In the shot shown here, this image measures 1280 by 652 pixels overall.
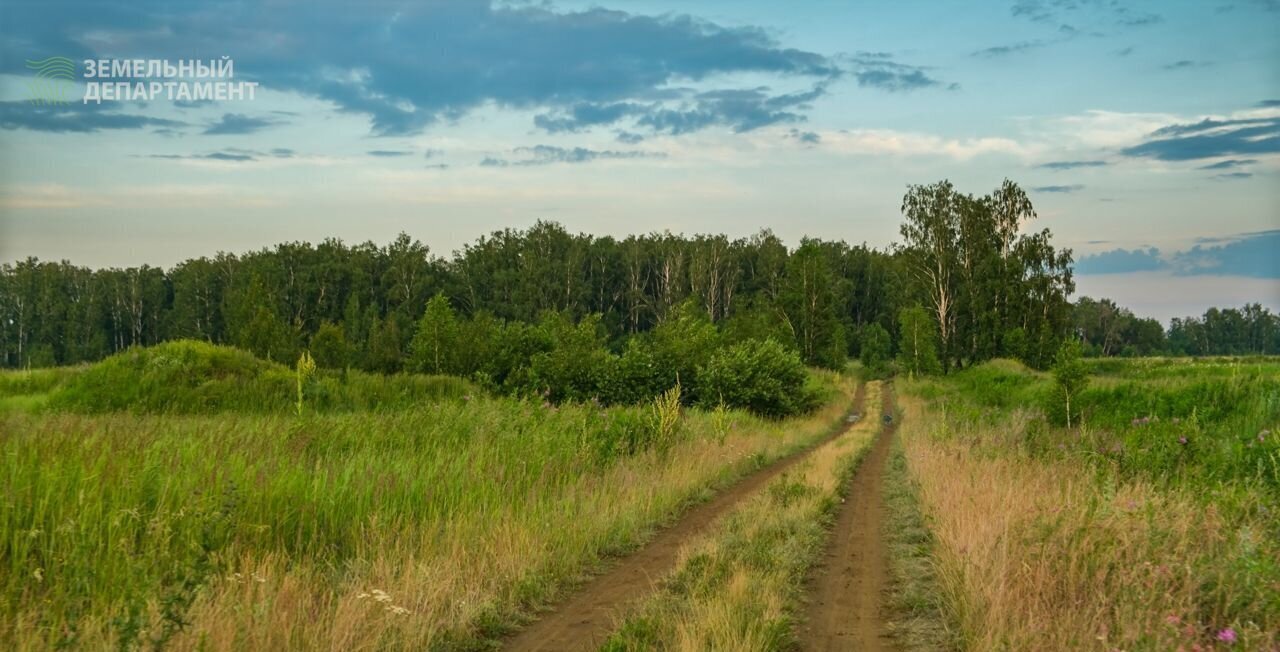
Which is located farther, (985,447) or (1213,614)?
(985,447)

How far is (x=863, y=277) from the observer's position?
396 ft

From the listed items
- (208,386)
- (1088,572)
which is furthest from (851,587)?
(208,386)

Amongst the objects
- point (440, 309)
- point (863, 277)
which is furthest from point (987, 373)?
point (863, 277)

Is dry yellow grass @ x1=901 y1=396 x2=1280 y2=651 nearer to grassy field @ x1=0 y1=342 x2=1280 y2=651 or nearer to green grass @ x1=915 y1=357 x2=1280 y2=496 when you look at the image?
grassy field @ x1=0 y1=342 x2=1280 y2=651

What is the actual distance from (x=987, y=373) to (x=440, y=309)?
31051 millimetres

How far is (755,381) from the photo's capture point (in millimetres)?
31031

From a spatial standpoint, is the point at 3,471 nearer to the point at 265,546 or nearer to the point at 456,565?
the point at 265,546

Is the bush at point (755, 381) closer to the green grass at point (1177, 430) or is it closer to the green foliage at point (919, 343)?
the green grass at point (1177, 430)

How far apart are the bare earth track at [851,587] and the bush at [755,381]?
17959mm

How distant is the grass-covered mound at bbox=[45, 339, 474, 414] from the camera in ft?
69.8

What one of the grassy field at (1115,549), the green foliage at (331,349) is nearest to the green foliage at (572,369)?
the grassy field at (1115,549)

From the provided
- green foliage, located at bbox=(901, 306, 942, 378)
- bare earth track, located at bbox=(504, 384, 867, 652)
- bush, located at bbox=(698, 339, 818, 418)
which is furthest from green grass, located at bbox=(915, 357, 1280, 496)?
green foliage, located at bbox=(901, 306, 942, 378)

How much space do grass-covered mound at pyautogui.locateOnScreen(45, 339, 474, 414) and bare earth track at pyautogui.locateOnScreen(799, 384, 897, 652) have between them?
13088 millimetres

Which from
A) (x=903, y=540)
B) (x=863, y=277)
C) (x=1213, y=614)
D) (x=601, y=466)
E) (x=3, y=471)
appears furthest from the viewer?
(x=863, y=277)
